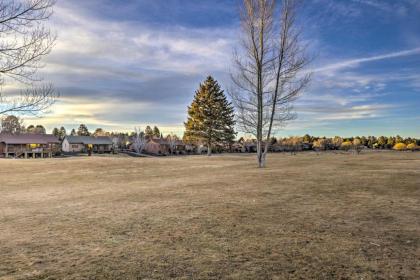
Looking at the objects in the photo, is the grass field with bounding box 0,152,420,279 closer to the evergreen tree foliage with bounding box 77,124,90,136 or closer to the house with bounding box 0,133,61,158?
the house with bounding box 0,133,61,158

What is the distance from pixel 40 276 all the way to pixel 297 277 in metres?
3.42

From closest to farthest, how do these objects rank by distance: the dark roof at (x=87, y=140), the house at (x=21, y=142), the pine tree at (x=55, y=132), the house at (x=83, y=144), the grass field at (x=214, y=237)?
the grass field at (x=214, y=237) → the house at (x=21, y=142) → the house at (x=83, y=144) → the dark roof at (x=87, y=140) → the pine tree at (x=55, y=132)

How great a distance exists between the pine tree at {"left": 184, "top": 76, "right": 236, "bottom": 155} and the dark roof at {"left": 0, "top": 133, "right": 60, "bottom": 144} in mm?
35640

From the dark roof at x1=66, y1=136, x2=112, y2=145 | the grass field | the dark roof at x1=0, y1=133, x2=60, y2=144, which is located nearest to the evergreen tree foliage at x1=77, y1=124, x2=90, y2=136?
the dark roof at x1=66, y1=136, x2=112, y2=145

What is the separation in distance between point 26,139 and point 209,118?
41812mm

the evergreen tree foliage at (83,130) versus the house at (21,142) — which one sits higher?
the evergreen tree foliage at (83,130)

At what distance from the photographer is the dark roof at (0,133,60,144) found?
6550 cm

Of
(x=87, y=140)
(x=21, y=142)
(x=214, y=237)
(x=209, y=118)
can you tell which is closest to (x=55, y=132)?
(x=87, y=140)

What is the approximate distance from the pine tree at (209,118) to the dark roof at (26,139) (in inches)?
1403

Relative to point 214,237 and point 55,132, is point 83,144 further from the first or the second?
point 214,237

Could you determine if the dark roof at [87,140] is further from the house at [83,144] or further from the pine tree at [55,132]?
the pine tree at [55,132]

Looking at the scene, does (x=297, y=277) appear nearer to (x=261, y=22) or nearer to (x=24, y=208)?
(x=24, y=208)

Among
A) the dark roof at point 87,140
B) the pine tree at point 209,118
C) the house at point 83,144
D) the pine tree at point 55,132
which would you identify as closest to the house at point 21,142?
the house at point 83,144

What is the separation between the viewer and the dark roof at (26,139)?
65.5 meters
